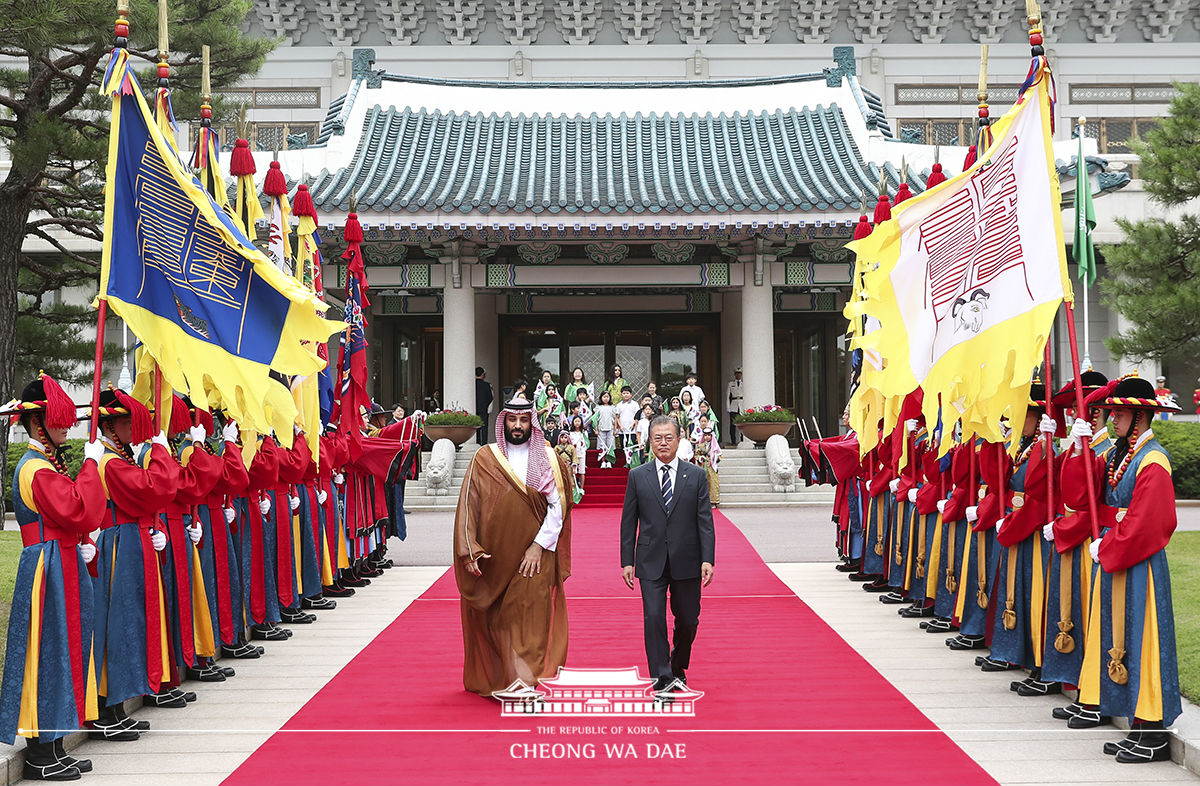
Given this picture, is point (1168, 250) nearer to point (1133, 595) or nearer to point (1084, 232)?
point (1084, 232)

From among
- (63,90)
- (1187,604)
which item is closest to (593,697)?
(1187,604)

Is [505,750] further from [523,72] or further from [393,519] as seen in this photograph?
[523,72]

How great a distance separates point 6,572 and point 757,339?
12.3 metres

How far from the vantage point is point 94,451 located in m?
4.93

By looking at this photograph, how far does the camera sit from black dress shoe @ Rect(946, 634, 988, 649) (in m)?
6.85

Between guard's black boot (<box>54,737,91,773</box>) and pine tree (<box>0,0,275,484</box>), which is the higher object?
pine tree (<box>0,0,275,484</box>)

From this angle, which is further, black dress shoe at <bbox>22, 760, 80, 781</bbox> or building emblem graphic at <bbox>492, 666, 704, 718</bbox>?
building emblem graphic at <bbox>492, 666, 704, 718</bbox>

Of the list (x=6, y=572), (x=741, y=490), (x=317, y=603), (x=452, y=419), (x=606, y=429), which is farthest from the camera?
(x=606, y=429)

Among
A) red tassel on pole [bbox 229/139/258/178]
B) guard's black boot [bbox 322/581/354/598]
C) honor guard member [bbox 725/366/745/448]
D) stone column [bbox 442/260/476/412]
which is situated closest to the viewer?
red tassel on pole [bbox 229/139/258/178]

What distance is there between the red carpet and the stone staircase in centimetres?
911

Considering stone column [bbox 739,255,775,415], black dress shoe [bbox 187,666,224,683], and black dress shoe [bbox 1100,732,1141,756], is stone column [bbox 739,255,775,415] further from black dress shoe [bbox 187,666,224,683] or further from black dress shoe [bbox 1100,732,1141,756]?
black dress shoe [bbox 1100,732,1141,756]

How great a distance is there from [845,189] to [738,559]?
8.98 meters

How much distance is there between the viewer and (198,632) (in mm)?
6035

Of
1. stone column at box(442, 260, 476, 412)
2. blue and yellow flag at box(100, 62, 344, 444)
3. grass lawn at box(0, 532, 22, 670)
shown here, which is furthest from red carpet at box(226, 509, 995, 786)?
stone column at box(442, 260, 476, 412)
